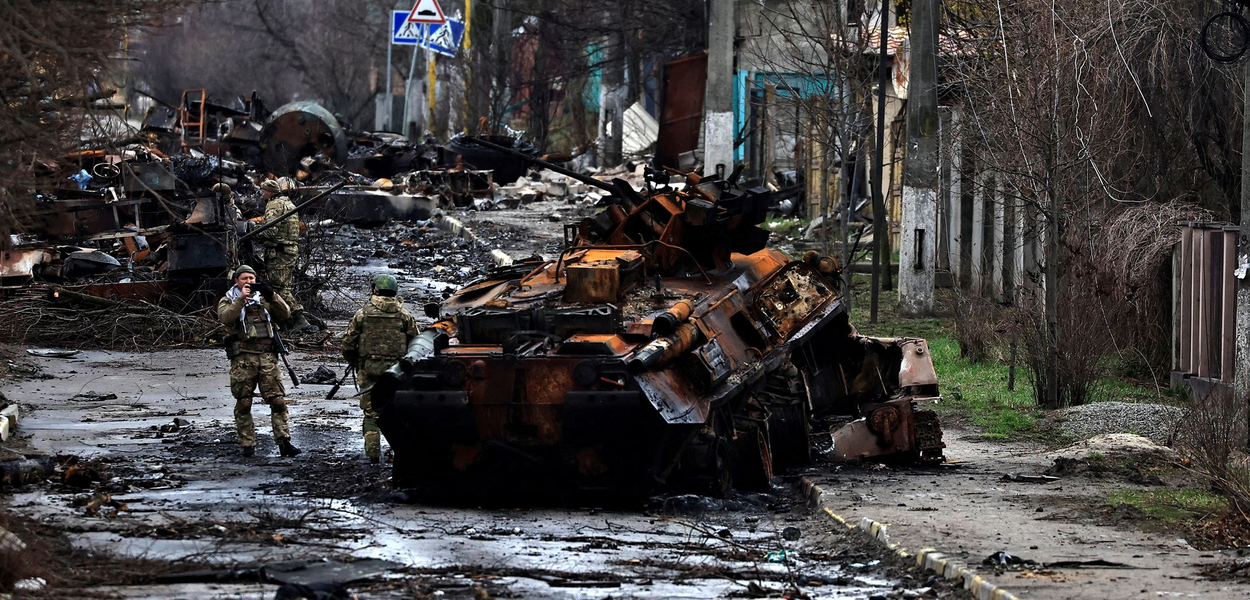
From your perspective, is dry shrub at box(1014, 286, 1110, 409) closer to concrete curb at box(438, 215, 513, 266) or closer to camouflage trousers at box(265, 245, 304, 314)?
camouflage trousers at box(265, 245, 304, 314)

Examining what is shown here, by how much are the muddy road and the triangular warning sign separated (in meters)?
27.6

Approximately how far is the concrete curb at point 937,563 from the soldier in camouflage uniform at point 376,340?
3.89 metres

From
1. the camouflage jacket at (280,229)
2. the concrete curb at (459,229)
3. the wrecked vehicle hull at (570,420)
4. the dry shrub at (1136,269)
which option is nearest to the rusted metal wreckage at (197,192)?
the camouflage jacket at (280,229)

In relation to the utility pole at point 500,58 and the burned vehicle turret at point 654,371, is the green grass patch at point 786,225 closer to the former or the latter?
the utility pole at point 500,58

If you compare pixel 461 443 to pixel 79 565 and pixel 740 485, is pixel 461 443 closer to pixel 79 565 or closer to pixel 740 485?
pixel 740 485

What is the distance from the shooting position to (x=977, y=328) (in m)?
21.0

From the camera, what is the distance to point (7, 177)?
8.78 metres

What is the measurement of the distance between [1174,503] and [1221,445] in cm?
72

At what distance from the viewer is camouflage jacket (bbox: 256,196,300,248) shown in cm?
2169

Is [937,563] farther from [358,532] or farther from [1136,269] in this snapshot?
[1136,269]

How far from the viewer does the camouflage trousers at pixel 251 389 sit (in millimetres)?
14055

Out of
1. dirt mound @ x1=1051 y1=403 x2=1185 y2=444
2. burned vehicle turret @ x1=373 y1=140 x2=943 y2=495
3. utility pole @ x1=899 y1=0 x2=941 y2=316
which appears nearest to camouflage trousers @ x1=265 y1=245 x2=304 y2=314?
burned vehicle turret @ x1=373 y1=140 x2=943 y2=495

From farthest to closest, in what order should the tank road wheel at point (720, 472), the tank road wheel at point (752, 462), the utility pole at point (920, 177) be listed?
the utility pole at point (920, 177)
the tank road wheel at point (752, 462)
the tank road wheel at point (720, 472)

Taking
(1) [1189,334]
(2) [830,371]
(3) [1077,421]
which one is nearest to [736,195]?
(2) [830,371]
